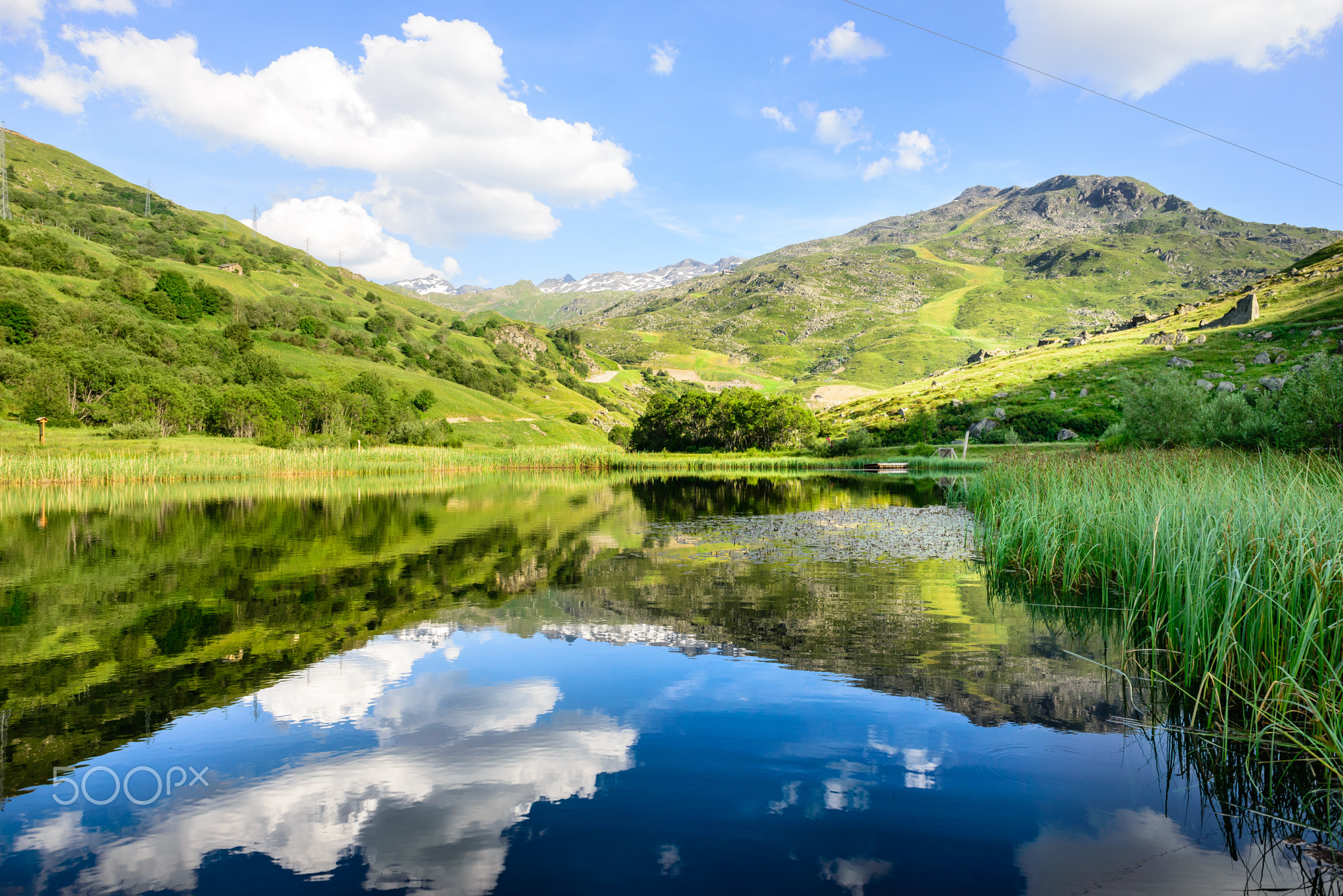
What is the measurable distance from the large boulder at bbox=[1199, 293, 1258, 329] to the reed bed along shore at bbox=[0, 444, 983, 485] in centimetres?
7643

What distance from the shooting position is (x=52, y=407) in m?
72.9

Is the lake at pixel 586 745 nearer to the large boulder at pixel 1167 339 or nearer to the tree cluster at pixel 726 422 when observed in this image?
the tree cluster at pixel 726 422

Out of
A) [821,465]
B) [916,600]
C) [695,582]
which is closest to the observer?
[916,600]

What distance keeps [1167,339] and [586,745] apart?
140799 mm

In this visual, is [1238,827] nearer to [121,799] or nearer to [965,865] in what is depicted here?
[965,865]

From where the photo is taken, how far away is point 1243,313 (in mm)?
111688

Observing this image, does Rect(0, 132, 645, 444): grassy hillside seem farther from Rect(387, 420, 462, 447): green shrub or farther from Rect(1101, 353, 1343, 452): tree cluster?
Rect(1101, 353, 1343, 452): tree cluster

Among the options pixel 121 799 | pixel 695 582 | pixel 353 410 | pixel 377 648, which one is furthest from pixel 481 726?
pixel 353 410

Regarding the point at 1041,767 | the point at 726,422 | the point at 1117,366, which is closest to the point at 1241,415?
the point at 1041,767

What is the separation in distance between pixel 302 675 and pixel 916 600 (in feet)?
37.1

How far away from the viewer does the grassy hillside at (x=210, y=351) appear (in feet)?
268

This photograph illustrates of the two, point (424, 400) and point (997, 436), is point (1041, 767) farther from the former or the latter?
point (424, 400)

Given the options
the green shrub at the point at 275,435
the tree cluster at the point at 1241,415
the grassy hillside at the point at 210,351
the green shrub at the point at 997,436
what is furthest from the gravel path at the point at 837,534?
the grassy hillside at the point at 210,351

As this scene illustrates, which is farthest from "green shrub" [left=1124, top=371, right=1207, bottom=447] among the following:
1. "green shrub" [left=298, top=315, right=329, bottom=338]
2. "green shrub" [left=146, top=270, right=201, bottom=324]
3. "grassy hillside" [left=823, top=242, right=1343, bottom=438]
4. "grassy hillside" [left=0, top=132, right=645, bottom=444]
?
"green shrub" [left=298, top=315, right=329, bottom=338]
